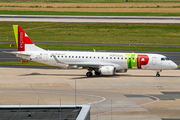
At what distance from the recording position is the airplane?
49.3 metres

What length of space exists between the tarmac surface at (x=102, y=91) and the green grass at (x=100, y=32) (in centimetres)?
3837

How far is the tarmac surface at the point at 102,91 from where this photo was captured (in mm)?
31219

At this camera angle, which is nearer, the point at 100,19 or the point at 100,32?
the point at 100,32

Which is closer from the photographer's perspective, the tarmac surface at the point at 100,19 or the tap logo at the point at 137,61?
the tap logo at the point at 137,61

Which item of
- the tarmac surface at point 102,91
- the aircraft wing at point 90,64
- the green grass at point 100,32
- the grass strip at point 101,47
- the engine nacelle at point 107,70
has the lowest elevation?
the tarmac surface at point 102,91

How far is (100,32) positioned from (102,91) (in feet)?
207

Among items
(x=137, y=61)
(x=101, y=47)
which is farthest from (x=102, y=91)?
(x=101, y=47)

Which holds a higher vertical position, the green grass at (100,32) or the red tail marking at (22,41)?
the green grass at (100,32)

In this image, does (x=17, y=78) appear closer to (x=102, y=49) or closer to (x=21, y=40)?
(x=21, y=40)

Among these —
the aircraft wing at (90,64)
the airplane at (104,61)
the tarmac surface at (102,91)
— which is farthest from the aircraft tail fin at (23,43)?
the aircraft wing at (90,64)

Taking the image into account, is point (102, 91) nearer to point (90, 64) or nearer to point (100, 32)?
point (90, 64)

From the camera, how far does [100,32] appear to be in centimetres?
10156

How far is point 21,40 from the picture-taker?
5222cm

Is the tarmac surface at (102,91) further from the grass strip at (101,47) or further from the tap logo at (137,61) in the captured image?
the grass strip at (101,47)
